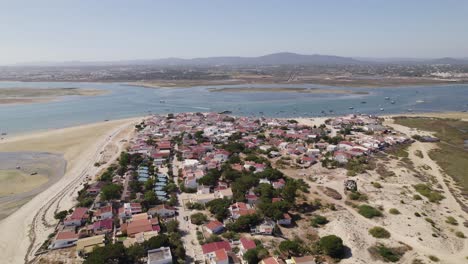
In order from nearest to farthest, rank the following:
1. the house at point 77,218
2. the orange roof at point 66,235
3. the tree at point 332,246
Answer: the tree at point 332,246
the orange roof at point 66,235
the house at point 77,218

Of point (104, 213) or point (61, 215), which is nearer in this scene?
point (104, 213)

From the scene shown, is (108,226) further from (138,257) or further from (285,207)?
(285,207)

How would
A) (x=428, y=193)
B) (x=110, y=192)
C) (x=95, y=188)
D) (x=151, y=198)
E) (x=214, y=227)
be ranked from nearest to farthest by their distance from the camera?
1. (x=214, y=227)
2. (x=151, y=198)
3. (x=110, y=192)
4. (x=428, y=193)
5. (x=95, y=188)

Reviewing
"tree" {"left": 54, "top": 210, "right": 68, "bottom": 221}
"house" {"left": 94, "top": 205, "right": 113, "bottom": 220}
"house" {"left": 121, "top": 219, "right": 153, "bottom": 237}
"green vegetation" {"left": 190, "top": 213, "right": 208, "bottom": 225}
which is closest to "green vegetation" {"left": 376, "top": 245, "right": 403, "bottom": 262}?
"green vegetation" {"left": 190, "top": 213, "right": 208, "bottom": 225}

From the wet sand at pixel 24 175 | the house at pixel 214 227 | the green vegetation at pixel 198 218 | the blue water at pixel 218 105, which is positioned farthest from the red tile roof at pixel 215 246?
the blue water at pixel 218 105

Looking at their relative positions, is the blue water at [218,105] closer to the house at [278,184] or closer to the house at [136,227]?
the house at [278,184]

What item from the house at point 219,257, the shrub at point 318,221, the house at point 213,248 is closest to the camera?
the house at point 219,257

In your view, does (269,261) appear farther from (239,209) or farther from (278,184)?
(278,184)

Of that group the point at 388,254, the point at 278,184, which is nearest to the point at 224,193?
the point at 278,184
